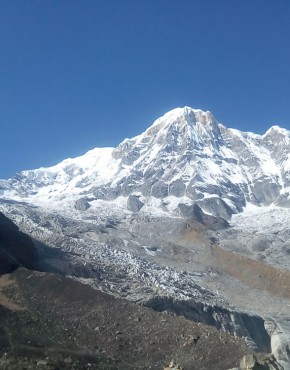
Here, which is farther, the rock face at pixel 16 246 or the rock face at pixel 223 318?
the rock face at pixel 223 318

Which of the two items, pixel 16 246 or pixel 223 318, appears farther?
pixel 223 318

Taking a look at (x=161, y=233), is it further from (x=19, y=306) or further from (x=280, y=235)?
(x=19, y=306)

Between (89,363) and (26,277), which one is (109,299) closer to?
(26,277)

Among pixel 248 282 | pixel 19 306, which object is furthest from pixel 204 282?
pixel 19 306

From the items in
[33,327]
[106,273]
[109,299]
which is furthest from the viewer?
[106,273]

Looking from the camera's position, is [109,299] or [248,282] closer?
[109,299]

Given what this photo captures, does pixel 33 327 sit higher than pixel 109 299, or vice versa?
pixel 109 299

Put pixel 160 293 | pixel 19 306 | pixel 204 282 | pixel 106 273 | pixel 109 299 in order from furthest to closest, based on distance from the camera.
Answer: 1. pixel 204 282
2. pixel 106 273
3. pixel 160 293
4. pixel 109 299
5. pixel 19 306

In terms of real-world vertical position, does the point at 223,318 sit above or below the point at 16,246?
above

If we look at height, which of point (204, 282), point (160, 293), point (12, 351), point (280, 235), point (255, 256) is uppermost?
point (280, 235)

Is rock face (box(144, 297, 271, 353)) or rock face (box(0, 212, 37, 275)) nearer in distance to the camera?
rock face (box(0, 212, 37, 275))
